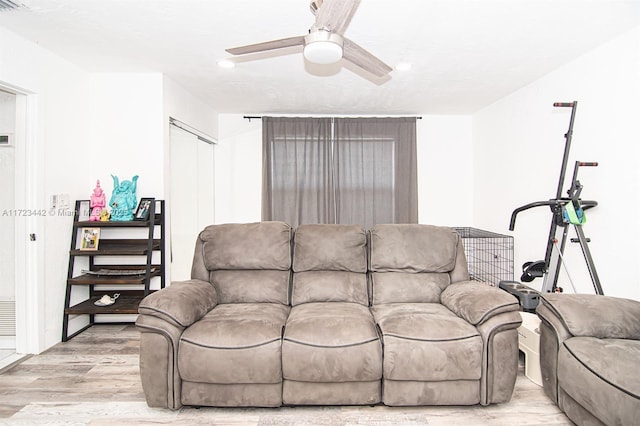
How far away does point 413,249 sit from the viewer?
269cm

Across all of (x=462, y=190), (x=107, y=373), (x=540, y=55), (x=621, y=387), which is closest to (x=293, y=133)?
(x=462, y=190)

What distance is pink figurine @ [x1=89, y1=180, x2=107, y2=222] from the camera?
10.9 feet

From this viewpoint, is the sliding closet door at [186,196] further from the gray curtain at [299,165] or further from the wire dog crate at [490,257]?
the wire dog crate at [490,257]

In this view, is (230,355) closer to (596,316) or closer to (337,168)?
(596,316)

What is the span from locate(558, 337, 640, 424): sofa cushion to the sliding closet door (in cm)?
336

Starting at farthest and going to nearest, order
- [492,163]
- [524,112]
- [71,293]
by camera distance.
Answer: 1. [492,163]
2. [524,112]
3. [71,293]

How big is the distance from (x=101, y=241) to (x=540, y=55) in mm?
4297

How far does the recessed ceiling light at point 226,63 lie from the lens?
3224 millimetres

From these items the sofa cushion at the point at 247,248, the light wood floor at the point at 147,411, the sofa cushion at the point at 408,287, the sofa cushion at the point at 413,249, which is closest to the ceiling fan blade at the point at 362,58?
the sofa cushion at the point at 413,249

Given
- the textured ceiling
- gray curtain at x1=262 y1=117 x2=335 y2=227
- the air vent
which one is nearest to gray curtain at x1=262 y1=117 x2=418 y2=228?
gray curtain at x1=262 y1=117 x2=335 y2=227

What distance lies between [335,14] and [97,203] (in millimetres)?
2810

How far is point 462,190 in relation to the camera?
533 centimetres

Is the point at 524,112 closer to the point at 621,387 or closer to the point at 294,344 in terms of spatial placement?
the point at 621,387

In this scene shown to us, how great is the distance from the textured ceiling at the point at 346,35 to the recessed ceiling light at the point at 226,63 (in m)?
0.05
